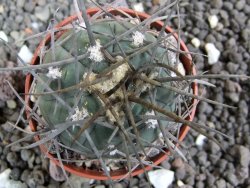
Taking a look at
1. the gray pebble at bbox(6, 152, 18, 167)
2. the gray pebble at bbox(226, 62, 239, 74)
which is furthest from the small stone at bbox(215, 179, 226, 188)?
the gray pebble at bbox(6, 152, 18, 167)

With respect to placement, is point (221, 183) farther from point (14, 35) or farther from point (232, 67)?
point (14, 35)

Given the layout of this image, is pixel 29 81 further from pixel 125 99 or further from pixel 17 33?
pixel 125 99

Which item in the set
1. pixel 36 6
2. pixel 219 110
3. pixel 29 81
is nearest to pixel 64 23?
pixel 29 81

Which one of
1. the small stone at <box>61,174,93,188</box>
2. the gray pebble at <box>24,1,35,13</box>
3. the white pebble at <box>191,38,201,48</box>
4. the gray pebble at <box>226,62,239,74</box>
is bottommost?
the small stone at <box>61,174,93,188</box>

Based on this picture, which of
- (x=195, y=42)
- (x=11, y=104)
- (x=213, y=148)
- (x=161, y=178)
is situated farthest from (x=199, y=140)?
(x=11, y=104)

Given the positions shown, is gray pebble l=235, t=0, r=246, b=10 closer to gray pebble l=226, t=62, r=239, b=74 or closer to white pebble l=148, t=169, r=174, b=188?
gray pebble l=226, t=62, r=239, b=74

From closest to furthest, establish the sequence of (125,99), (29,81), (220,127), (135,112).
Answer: (125,99) < (135,112) < (29,81) < (220,127)
